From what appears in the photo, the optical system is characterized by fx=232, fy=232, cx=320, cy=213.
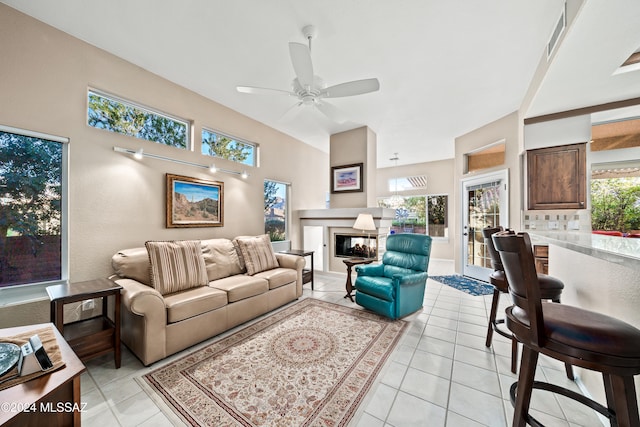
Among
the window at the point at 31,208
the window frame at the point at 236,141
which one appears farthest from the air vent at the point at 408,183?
the window at the point at 31,208

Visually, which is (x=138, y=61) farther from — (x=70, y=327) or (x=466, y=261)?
(x=466, y=261)

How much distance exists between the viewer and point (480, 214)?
4645 millimetres

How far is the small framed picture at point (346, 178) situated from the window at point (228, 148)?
1.74 meters

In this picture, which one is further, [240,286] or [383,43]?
[240,286]

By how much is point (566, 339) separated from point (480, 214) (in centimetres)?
436

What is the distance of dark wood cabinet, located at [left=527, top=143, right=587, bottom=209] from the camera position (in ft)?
10.0

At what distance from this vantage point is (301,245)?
526 centimetres

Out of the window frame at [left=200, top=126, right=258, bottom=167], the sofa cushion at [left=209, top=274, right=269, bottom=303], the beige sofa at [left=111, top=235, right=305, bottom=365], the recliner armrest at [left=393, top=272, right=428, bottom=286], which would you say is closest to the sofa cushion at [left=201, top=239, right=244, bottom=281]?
the beige sofa at [left=111, top=235, right=305, bottom=365]

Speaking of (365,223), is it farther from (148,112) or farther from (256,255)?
(148,112)

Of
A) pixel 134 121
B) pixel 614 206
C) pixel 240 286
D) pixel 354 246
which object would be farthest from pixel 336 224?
pixel 614 206

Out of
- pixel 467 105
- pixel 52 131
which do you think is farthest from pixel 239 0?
pixel 467 105

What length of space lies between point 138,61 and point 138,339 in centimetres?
298

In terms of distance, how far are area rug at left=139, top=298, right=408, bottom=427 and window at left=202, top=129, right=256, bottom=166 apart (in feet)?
8.52

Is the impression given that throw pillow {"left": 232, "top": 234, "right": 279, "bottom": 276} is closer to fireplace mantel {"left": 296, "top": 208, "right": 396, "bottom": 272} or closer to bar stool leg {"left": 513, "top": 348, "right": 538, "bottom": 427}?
fireplace mantel {"left": 296, "top": 208, "right": 396, "bottom": 272}
